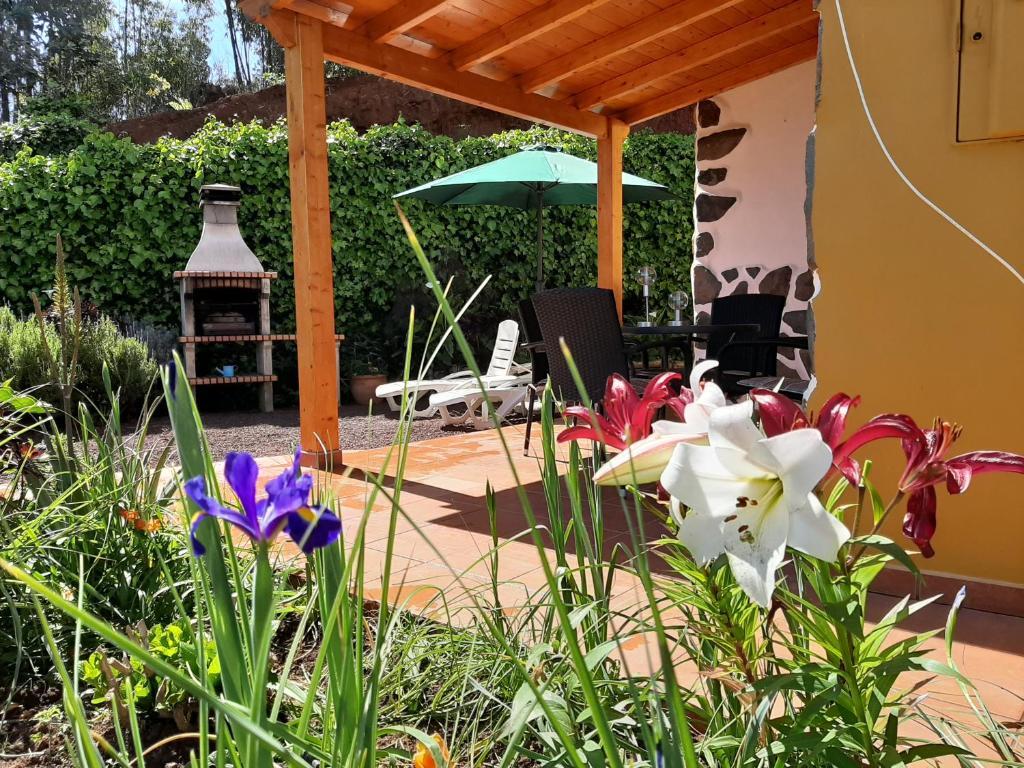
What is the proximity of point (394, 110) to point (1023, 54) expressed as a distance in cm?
1654

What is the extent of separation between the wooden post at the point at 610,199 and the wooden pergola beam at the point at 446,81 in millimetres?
131

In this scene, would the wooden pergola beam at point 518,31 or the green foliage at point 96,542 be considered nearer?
the green foliage at point 96,542

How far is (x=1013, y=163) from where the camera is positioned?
1.91 meters

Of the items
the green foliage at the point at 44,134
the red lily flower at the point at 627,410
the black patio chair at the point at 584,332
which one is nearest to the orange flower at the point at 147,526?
the red lily flower at the point at 627,410

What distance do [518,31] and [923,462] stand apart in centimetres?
410

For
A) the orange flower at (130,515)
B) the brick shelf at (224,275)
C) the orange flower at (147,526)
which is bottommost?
the orange flower at (147,526)

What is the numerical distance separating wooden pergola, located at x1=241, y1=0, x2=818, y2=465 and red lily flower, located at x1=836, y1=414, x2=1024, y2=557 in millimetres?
2796

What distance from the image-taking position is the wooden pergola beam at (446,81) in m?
4.00

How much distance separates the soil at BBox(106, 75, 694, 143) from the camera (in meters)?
16.3

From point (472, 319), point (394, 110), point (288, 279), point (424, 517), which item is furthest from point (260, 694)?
point (394, 110)

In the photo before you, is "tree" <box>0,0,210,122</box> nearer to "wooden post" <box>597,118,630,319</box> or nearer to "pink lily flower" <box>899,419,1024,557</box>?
"wooden post" <box>597,118,630,319</box>

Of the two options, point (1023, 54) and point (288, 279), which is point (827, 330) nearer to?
point (1023, 54)

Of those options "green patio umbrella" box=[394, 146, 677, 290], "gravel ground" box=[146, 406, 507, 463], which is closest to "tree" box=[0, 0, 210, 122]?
"gravel ground" box=[146, 406, 507, 463]

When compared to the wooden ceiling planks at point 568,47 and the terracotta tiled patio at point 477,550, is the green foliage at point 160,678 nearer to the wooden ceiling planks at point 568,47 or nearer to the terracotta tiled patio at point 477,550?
the terracotta tiled patio at point 477,550
